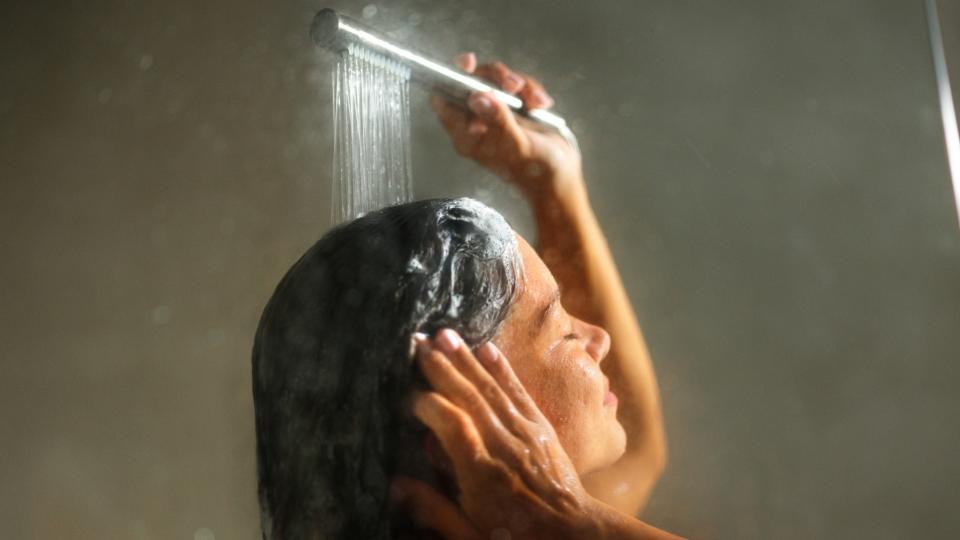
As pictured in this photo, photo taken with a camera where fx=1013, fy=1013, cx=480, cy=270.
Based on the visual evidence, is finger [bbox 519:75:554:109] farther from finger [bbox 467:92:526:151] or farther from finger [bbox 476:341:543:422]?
finger [bbox 476:341:543:422]

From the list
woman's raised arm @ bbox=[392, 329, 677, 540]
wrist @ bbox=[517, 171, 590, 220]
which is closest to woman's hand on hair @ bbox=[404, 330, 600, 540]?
woman's raised arm @ bbox=[392, 329, 677, 540]

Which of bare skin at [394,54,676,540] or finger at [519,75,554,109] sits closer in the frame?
bare skin at [394,54,676,540]

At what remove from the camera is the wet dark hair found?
42 centimetres

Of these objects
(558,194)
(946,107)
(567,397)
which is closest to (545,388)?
(567,397)

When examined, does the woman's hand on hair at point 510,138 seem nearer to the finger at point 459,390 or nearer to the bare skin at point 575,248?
the bare skin at point 575,248

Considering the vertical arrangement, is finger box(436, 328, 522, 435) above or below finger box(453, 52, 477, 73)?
below

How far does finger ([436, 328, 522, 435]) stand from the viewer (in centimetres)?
41

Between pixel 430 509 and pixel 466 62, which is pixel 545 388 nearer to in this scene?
pixel 430 509

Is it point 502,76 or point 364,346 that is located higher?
point 502,76

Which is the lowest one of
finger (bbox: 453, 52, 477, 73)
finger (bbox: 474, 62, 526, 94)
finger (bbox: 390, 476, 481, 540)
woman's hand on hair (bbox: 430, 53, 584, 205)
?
finger (bbox: 390, 476, 481, 540)

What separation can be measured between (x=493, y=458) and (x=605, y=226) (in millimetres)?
151

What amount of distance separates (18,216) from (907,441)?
0.58 metres

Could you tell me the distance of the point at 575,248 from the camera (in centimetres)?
51

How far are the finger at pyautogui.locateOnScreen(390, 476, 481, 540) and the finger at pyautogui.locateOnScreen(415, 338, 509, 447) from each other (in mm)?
35
